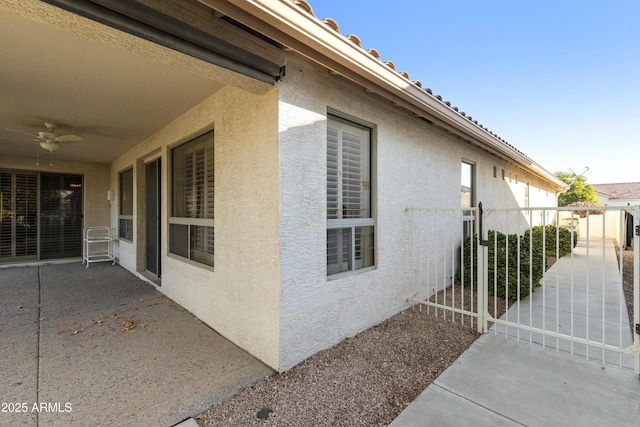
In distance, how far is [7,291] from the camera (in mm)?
5215

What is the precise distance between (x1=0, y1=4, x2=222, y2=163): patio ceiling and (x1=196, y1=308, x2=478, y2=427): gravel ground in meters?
2.78

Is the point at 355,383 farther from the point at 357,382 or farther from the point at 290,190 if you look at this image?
the point at 290,190

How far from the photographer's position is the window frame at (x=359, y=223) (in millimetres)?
3312

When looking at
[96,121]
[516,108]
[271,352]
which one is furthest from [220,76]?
[516,108]

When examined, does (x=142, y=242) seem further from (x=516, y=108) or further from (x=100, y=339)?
(x=516, y=108)

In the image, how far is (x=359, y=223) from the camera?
11.9ft

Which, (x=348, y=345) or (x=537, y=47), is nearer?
(x=348, y=345)

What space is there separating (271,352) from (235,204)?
164 cm

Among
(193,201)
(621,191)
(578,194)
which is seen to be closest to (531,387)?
(193,201)

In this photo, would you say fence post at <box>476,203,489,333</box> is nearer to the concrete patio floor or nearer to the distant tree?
the concrete patio floor

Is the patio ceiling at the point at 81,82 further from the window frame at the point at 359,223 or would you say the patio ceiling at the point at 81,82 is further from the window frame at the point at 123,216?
the window frame at the point at 123,216

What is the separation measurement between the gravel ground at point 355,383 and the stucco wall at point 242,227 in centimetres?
39

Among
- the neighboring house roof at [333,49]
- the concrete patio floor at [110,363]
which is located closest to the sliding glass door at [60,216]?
the concrete patio floor at [110,363]

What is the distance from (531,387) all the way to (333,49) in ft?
11.2
